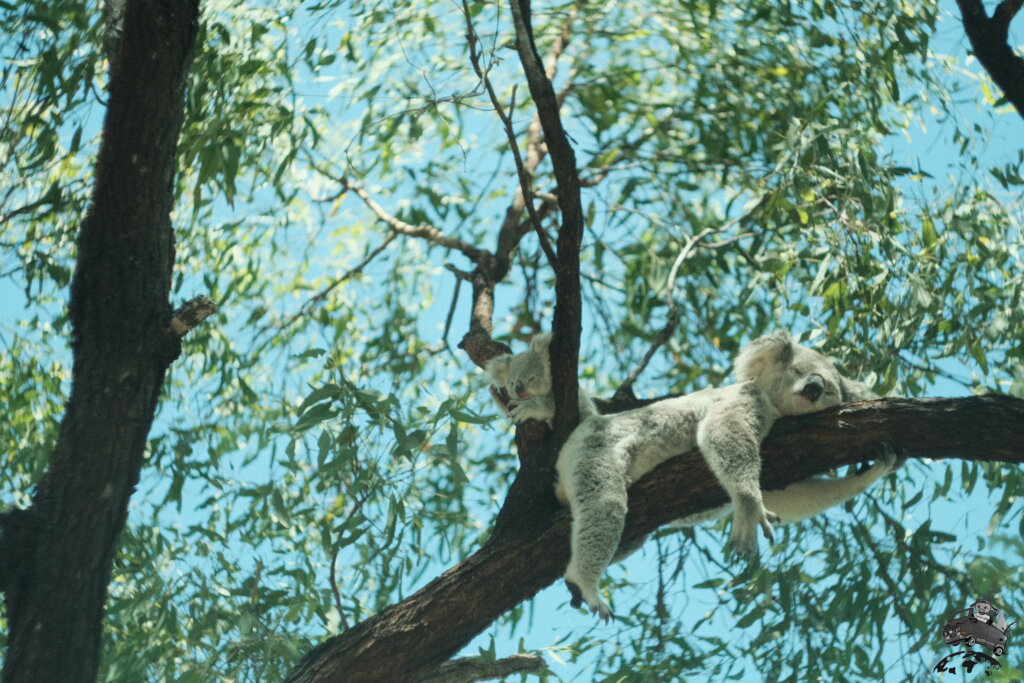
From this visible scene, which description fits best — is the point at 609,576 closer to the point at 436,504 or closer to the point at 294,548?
the point at 436,504

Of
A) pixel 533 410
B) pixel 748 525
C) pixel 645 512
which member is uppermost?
pixel 533 410

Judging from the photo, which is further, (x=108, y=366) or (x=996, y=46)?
(x=996, y=46)

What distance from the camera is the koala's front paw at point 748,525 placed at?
2977 millimetres

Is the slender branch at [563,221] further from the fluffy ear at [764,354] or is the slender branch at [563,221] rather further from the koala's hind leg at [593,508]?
the fluffy ear at [764,354]

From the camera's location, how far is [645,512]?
3180 millimetres

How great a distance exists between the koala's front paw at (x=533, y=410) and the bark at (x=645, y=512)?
1.29ft

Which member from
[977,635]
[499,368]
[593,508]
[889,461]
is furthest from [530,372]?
[977,635]

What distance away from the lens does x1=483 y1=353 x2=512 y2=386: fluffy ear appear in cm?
375

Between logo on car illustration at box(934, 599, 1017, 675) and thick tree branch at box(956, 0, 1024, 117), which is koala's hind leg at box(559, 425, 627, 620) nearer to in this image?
logo on car illustration at box(934, 599, 1017, 675)

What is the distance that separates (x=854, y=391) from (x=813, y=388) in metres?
0.26

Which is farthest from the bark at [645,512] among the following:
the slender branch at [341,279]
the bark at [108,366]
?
the slender branch at [341,279]

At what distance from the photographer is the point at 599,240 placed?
5.01 metres

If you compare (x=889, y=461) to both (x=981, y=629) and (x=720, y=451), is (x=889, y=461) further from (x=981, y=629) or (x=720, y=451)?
(x=981, y=629)

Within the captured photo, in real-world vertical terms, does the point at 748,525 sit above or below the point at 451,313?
below
